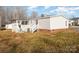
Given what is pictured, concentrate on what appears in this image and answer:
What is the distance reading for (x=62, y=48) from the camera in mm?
1936

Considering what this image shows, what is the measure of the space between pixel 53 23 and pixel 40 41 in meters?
0.24

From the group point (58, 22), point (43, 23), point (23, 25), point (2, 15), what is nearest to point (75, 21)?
point (58, 22)

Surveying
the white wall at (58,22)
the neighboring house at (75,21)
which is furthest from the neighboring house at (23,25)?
the neighboring house at (75,21)

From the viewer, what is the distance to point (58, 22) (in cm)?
195

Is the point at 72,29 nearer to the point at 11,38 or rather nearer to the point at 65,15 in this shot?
the point at 65,15

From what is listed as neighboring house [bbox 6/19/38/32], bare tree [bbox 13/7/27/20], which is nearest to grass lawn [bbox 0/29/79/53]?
neighboring house [bbox 6/19/38/32]

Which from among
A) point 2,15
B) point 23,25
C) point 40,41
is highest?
point 2,15

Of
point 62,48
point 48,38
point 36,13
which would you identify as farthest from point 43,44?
point 36,13

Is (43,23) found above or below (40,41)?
above

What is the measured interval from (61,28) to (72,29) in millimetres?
118

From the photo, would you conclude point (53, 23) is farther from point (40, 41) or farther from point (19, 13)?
point (19, 13)

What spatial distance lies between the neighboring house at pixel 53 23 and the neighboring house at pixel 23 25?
0.21 feet

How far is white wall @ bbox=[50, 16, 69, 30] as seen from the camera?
6.37 ft
